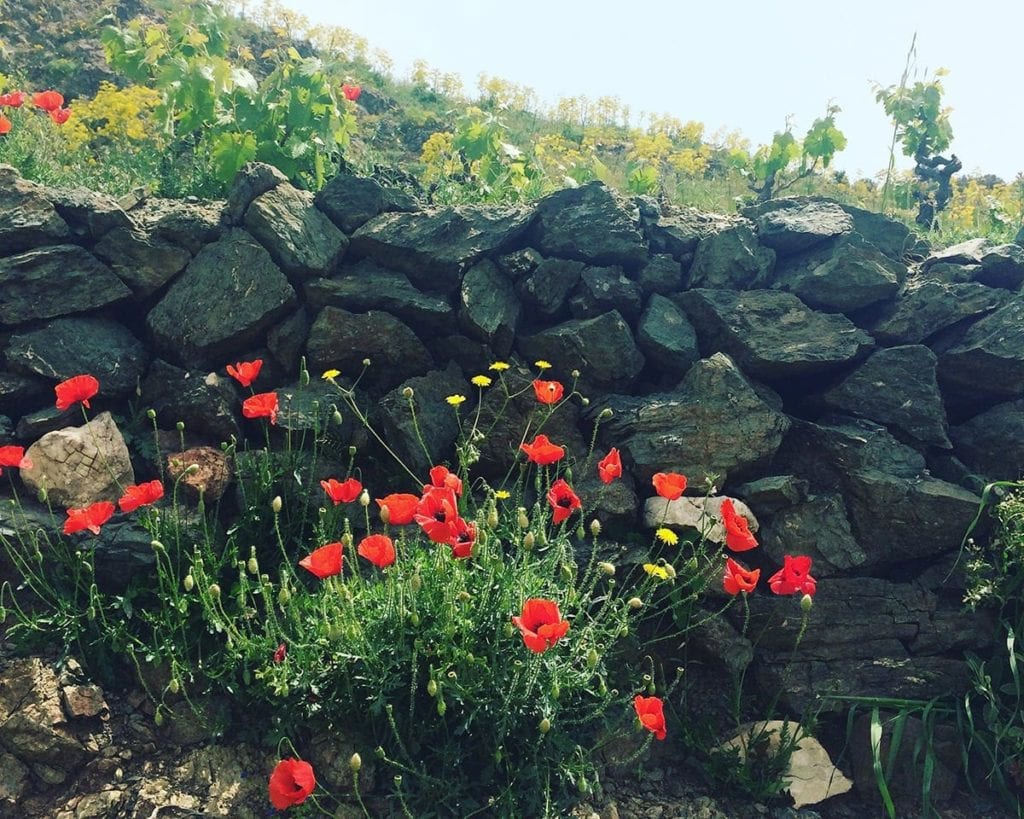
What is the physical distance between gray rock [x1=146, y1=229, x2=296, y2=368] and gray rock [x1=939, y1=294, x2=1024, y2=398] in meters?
3.56

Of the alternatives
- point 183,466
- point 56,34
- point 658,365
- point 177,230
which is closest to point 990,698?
point 658,365

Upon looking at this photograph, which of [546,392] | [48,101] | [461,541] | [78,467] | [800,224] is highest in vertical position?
[48,101]

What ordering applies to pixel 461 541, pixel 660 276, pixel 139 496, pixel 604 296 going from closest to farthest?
pixel 461 541
pixel 139 496
pixel 604 296
pixel 660 276

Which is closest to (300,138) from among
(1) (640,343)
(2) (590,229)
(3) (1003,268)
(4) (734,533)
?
(2) (590,229)

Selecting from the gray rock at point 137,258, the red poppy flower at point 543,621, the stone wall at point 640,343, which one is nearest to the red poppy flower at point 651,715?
the red poppy flower at point 543,621

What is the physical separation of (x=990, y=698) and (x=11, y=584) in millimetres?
4180

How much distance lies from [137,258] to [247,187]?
2.32 feet

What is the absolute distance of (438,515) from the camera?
2836 millimetres

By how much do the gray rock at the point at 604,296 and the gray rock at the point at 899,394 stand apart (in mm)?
1160

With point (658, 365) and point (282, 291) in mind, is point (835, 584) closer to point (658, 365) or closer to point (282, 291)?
point (658, 365)

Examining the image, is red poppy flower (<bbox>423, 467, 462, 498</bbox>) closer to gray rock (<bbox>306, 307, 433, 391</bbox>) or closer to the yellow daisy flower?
the yellow daisy flower

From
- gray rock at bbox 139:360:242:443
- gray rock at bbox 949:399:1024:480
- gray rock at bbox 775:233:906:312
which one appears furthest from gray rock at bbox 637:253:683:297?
gray rock at bbox 139:360:242:443

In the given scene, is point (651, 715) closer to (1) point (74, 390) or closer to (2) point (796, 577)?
(2) point (796, 577)

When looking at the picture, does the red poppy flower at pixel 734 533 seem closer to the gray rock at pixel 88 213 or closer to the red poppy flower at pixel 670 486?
the red poppy flower at pixel 670 486
